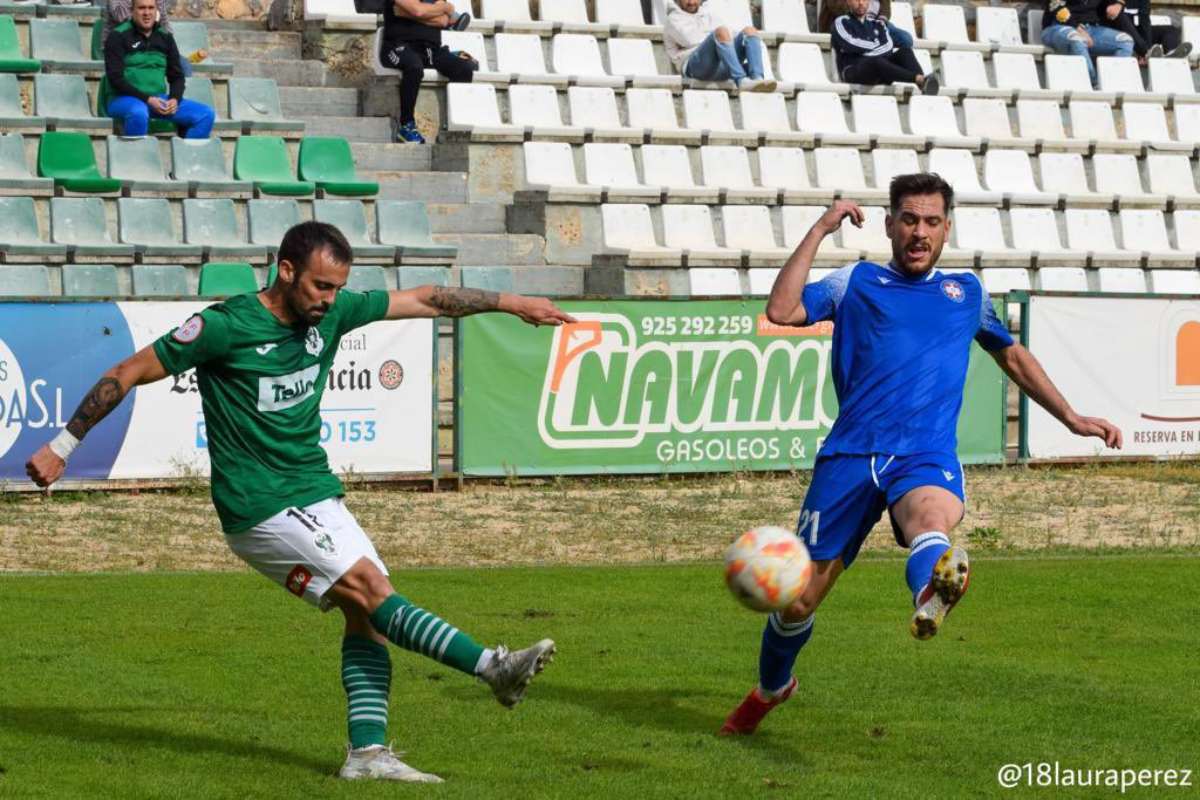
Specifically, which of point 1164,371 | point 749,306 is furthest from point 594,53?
point 1164,371

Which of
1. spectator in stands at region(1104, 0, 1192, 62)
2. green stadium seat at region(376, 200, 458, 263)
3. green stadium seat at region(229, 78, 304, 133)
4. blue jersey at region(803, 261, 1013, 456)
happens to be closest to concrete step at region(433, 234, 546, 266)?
green stadium seat at region(376, 200, 458, 263)

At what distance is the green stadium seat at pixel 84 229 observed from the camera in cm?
1838

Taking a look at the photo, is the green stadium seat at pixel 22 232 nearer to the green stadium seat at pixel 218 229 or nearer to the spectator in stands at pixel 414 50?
the green stadium seat at pixel 218 229

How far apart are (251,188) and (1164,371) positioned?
30.9 feet

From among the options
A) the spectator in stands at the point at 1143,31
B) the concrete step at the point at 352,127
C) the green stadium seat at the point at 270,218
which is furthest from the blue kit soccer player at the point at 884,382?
the spectator in stands at the point at 1143,31

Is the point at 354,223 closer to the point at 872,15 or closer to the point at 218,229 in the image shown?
the point at 218,229

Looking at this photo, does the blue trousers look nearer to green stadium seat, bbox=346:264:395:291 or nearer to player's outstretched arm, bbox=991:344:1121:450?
green stadium seat, bbox=346:264:395:291

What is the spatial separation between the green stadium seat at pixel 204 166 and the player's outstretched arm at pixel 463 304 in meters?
12.3

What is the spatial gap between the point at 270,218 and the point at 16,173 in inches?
96.3

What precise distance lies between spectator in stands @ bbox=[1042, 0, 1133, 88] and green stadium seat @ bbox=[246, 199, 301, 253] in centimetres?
1166

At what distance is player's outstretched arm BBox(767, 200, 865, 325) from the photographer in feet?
24.8

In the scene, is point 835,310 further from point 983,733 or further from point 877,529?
point 877,529

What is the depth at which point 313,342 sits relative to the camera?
7.36 metres

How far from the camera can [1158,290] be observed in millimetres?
23172
